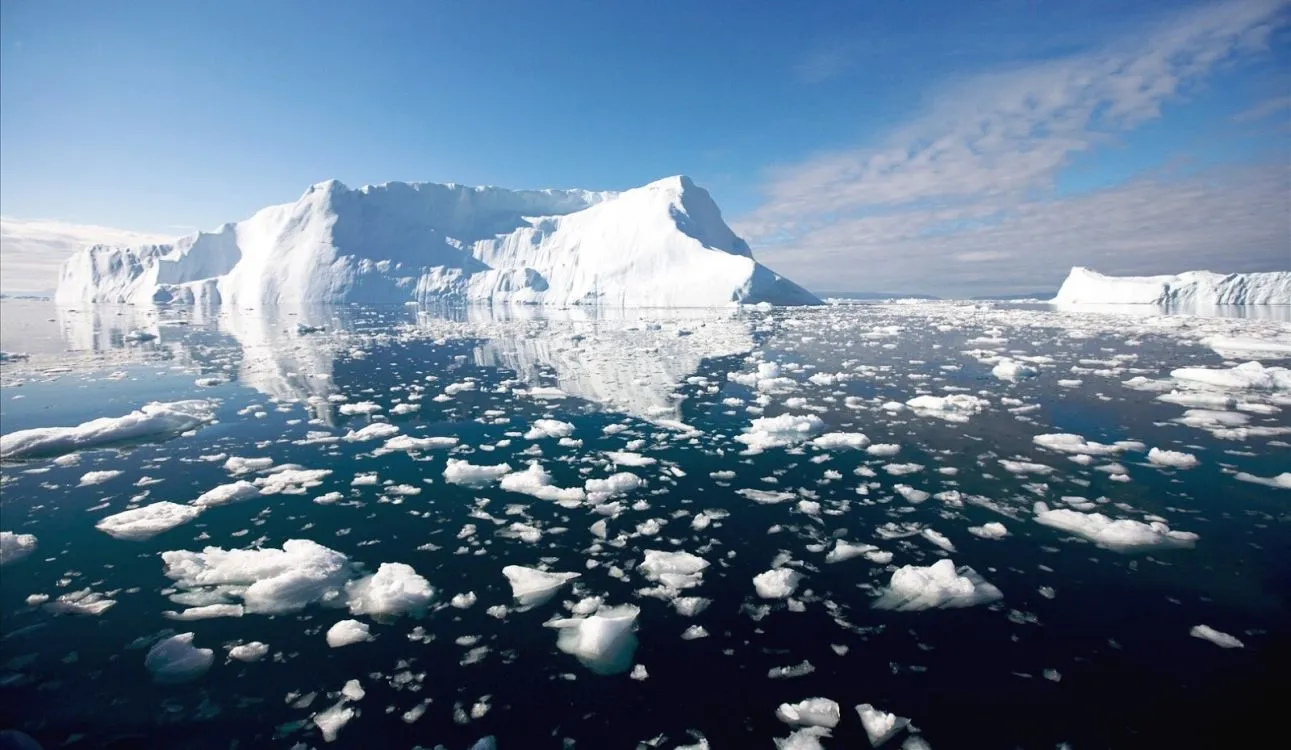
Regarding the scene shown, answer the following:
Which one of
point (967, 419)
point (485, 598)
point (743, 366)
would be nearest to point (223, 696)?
point (485, 598)

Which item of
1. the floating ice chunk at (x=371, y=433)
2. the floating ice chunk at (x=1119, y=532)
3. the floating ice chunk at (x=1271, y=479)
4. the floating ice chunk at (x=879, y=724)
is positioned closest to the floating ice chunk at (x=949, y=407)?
the floating ice chunk at (x=1271, y=479)

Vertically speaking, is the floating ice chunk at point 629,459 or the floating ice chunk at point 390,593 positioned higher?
the floating ice chunk at point 629,459

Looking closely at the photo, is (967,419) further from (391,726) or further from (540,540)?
(391,726)

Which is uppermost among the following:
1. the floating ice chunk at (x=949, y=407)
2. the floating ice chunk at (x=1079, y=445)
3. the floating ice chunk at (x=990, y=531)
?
the floating ice chunk at (x=949, y=407)

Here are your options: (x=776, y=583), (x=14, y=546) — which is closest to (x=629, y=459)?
(x=776, y=583)

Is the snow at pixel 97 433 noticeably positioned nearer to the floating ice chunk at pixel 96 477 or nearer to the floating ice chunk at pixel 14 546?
the floating ice chunk at pixel 96 477

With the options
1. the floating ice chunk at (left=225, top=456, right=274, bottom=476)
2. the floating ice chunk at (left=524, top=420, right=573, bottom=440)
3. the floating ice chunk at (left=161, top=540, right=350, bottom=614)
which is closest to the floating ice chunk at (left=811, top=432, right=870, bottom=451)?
the floating ice chunk at (left=524, top=420, right=573, bottom=440)
